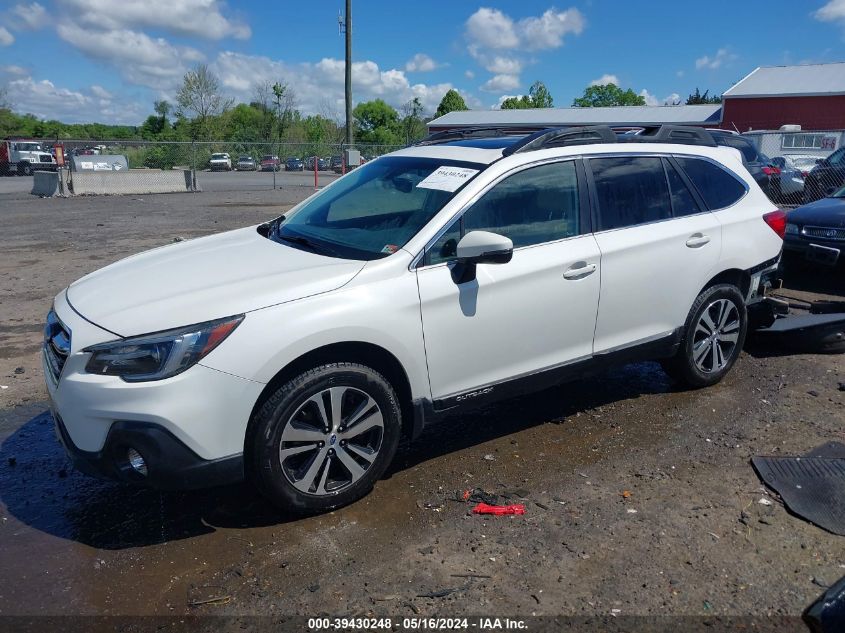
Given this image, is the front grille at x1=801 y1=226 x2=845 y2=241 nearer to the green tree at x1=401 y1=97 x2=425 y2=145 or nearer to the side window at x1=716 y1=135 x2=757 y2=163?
the side window at x1=716 y1=135 x2=757 y2=163

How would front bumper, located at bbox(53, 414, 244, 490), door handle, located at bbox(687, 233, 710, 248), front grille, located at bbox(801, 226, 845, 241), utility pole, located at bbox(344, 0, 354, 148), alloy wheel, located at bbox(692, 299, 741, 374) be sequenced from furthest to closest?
utility pole, located at bbox(344, 0, 354, 148)
front grille, located at bbox(801, 226, 845, 241)
alloy wheel, located at bbox(692, 299, 741, 374)
door handle, located at bbox(687, 233, 710, 248)
front bumper, located at bbox(53, 414, 244, 490)

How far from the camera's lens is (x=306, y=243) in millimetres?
4102

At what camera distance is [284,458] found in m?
3.32

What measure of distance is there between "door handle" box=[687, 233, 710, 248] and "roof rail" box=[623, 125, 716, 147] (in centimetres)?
75

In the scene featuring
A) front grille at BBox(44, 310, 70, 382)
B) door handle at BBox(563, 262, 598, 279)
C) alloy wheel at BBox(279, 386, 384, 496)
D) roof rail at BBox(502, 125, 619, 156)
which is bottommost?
alloy wheel at BBox(279, 386, 384, 496)

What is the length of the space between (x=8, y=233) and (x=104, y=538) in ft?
40.9

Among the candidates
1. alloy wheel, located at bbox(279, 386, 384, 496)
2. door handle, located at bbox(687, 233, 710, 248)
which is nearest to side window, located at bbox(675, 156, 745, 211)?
door handle, located at bbox(687, 233, 710, 248)

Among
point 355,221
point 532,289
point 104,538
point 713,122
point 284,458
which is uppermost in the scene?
point 713,122

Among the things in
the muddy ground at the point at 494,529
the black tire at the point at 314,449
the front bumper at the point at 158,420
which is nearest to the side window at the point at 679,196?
the muddy ground at the point at 494,529

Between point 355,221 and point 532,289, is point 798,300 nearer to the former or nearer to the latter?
point 532,289

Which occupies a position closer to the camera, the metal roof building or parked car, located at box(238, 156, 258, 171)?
parked car, located at box(238, 156, 258, 171)

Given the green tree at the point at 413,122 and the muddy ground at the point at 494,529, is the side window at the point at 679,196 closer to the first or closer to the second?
the muddy ground at the point at 494,529

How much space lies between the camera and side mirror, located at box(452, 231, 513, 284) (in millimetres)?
3568

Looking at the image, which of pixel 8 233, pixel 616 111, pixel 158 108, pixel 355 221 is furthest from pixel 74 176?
pixel 158 108
